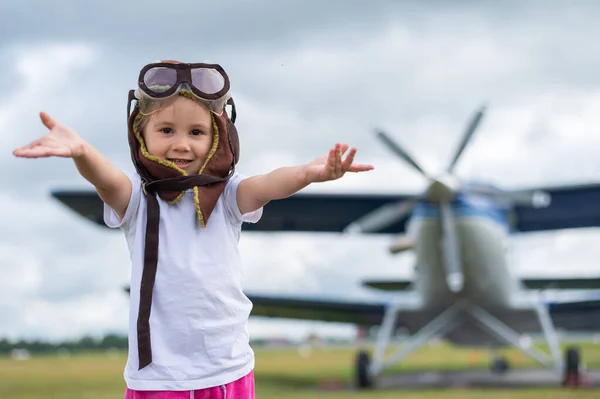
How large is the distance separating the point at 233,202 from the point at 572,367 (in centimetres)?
1131

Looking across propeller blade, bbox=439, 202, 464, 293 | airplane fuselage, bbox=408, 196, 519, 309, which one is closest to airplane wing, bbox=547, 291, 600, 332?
airplane fuselage, bbox=408, 196, 519, 309

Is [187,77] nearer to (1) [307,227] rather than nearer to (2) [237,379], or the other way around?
(2) [237,379]

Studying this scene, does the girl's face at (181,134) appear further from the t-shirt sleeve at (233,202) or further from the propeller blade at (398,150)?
the propeller blade at (398,150)

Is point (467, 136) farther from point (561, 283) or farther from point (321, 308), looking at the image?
point (321, 308)

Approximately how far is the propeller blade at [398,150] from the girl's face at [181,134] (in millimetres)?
9741

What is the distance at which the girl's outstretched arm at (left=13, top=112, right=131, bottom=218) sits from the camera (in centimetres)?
191

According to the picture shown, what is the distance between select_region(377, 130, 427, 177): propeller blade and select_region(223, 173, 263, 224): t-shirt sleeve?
379 inches

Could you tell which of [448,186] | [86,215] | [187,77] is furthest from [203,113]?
[86,215]

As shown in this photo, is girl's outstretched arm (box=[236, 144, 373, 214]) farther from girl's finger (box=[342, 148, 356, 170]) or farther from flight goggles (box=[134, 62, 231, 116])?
flight goggles (box=[134, 62, 231, 116])

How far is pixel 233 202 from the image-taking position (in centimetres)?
243

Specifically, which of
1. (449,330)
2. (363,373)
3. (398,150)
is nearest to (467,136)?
(398,150)

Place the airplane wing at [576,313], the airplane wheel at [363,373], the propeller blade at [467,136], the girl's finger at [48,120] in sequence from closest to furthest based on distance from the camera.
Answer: the girl's finger at [48,120]
the propeller blade at [467,136]
the airplane wheel at [363,373]
the airplane wing at [576,313]

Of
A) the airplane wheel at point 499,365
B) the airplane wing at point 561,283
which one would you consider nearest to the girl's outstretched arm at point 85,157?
the airplane wing at point 561,283

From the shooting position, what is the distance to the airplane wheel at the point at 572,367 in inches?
488
